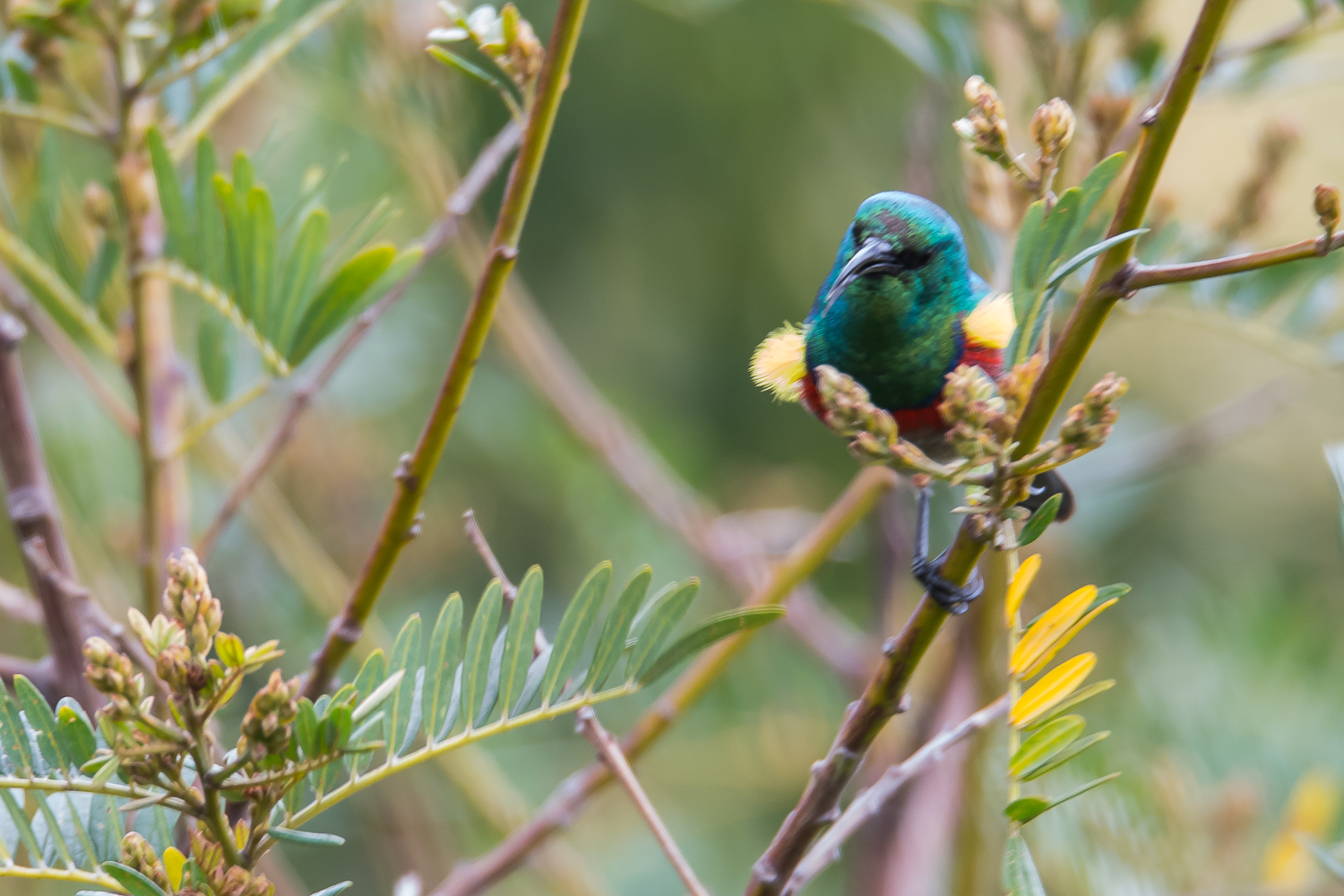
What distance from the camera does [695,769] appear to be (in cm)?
237

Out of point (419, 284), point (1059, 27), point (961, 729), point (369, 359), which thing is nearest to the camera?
point (961, 729)

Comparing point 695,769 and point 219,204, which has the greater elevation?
point 219,204

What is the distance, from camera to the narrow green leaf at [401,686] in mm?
657

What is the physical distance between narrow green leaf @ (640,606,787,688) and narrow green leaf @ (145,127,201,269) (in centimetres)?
58

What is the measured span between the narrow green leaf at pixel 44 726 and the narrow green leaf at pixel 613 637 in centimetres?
28

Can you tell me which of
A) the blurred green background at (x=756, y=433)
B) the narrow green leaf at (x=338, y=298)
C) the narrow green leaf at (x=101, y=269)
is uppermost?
the narrow green leaf at (x=101, y=269)

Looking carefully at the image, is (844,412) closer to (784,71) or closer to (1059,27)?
(1059,27)

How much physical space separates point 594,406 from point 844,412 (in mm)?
1090

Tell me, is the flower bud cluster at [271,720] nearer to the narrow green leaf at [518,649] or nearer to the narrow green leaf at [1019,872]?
the narrow green leaf at [518,649]

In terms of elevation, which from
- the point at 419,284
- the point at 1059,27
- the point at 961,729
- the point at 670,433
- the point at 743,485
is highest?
the point at 1059,27

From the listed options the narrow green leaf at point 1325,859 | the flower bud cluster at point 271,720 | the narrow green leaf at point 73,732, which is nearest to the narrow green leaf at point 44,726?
the narrow green leaf at point 73,732

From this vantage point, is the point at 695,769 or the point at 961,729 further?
the point at 695,769

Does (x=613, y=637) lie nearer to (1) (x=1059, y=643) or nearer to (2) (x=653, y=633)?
(2) (x=653, y=633)

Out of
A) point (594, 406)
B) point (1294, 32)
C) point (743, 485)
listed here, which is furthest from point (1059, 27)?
point (743, 485)
